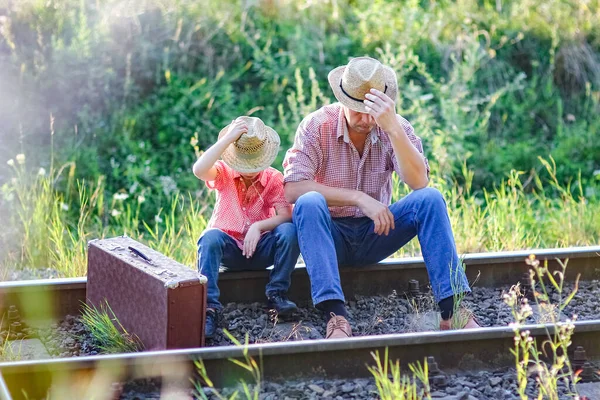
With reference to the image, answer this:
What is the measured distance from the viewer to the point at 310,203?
479 cm

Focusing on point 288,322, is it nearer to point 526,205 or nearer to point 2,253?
point 2,253

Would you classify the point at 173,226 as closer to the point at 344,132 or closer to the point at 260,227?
the point at 260,227

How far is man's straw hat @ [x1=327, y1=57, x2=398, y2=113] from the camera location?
4.79 metres

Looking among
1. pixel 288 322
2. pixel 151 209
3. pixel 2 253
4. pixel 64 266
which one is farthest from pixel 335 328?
pixel 151 209

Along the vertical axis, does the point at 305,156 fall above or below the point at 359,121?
below

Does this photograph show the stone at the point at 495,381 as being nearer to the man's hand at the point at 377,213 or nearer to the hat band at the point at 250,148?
the man's hand at the point at 377,213

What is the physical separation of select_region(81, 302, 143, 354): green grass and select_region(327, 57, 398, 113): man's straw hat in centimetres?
161

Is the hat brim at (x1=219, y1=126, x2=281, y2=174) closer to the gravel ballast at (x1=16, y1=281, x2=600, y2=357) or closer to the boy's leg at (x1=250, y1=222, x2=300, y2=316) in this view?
the boy's leg at (x1=250, y1=222, x2=300, y2=316)

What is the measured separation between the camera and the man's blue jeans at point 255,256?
4.82 m

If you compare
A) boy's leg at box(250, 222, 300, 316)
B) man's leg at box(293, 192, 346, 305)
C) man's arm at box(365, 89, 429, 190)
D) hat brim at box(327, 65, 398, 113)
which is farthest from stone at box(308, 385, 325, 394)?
hat brim at box(327, 65, 398, 113)

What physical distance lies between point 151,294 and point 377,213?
4.25 feet

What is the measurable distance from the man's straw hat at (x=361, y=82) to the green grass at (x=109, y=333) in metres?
1.61

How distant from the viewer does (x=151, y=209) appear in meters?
7.91

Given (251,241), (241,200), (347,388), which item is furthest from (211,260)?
(347,388)
